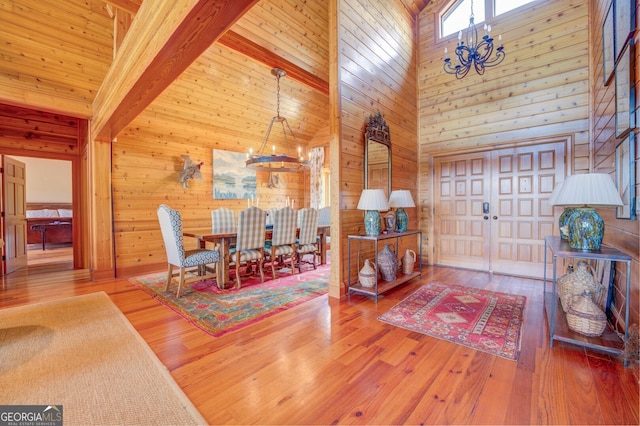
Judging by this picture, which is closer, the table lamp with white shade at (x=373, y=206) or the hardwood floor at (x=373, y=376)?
the hardwood floor at (x=373, y=376)

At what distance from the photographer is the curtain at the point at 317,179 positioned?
7.07 m

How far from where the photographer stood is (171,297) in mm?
3221

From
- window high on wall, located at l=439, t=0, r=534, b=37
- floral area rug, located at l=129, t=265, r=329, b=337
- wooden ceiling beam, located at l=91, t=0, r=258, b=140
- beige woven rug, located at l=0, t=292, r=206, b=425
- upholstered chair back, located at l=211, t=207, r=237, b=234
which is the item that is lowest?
beige woven rug, located at l=0, t=292, r=206, b=425

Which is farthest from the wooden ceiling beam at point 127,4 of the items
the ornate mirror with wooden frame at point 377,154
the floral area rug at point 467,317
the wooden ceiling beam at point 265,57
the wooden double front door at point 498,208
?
the wooden double front door at point 498,208

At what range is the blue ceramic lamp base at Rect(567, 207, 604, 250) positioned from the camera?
2.03 metres

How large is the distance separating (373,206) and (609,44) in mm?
2616

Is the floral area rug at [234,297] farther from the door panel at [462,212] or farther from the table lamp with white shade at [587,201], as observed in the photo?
the table lamp with white shade at [587,201]

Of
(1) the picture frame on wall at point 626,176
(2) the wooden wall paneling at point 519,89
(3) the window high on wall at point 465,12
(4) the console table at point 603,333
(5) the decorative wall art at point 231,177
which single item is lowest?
(4) the console table at point 603,333

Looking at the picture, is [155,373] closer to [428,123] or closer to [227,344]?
[227,344]

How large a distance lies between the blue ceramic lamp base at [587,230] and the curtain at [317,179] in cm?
538

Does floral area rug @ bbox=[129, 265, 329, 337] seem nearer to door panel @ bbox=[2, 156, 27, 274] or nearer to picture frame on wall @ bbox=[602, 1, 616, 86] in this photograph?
door panel @ bbox=[2, 156, 27, 274]

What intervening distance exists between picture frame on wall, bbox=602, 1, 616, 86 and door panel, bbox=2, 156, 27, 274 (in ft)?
26.0

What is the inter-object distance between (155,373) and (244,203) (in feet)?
15.0

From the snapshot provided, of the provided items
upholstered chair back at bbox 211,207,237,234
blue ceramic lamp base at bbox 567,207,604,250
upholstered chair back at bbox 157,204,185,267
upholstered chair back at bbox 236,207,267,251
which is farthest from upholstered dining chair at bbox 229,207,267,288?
blue ceramic lamp base at bbox 567,207,604,250
